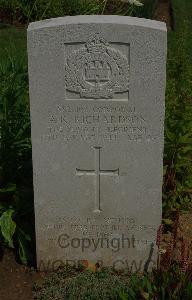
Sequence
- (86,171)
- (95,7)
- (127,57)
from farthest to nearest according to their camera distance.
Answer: (95,7) → (86,171) → (127,57)

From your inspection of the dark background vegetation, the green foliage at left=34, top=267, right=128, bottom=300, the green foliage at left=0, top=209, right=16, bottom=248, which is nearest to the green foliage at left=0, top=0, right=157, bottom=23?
the dark background vegetation

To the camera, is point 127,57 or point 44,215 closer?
point 127,57

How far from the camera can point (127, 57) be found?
3.79 m

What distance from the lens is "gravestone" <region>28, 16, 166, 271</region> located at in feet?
12.4

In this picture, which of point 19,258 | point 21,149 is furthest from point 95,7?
point 19,258

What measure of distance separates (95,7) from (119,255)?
591 centimetres

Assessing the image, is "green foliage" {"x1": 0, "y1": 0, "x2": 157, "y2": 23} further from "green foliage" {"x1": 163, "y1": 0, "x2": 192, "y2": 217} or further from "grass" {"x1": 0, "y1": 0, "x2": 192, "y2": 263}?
"green foliage" {"x1": 163, "y1": 0, "x2": 192, "y2": 217}

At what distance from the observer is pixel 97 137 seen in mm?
4043

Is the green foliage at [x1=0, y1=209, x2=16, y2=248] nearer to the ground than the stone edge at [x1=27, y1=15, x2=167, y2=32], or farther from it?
nearer to the ground

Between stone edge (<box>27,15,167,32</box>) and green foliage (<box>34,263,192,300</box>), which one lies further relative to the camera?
green foliage (<box>34,263,192,300</box>)

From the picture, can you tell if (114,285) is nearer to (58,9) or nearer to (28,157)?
(28,157)

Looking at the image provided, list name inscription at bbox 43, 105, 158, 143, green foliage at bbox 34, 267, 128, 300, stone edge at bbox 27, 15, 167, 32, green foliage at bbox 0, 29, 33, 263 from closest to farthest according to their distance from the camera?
stone edge at bbox 27, 15, 167, 32 < name inscription at bbox 43, 105, 158, 143 < green foliage at bbox 34, 267, 128, 300 < green foliage at bbox 0, 29, 33, 263

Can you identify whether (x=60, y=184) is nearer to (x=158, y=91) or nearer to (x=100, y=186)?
(x=100, y=186)

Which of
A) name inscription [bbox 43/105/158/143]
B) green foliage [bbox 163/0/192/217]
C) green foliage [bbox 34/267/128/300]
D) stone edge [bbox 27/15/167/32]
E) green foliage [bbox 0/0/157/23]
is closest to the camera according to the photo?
stone edge [bbox 27/15/167/32]
